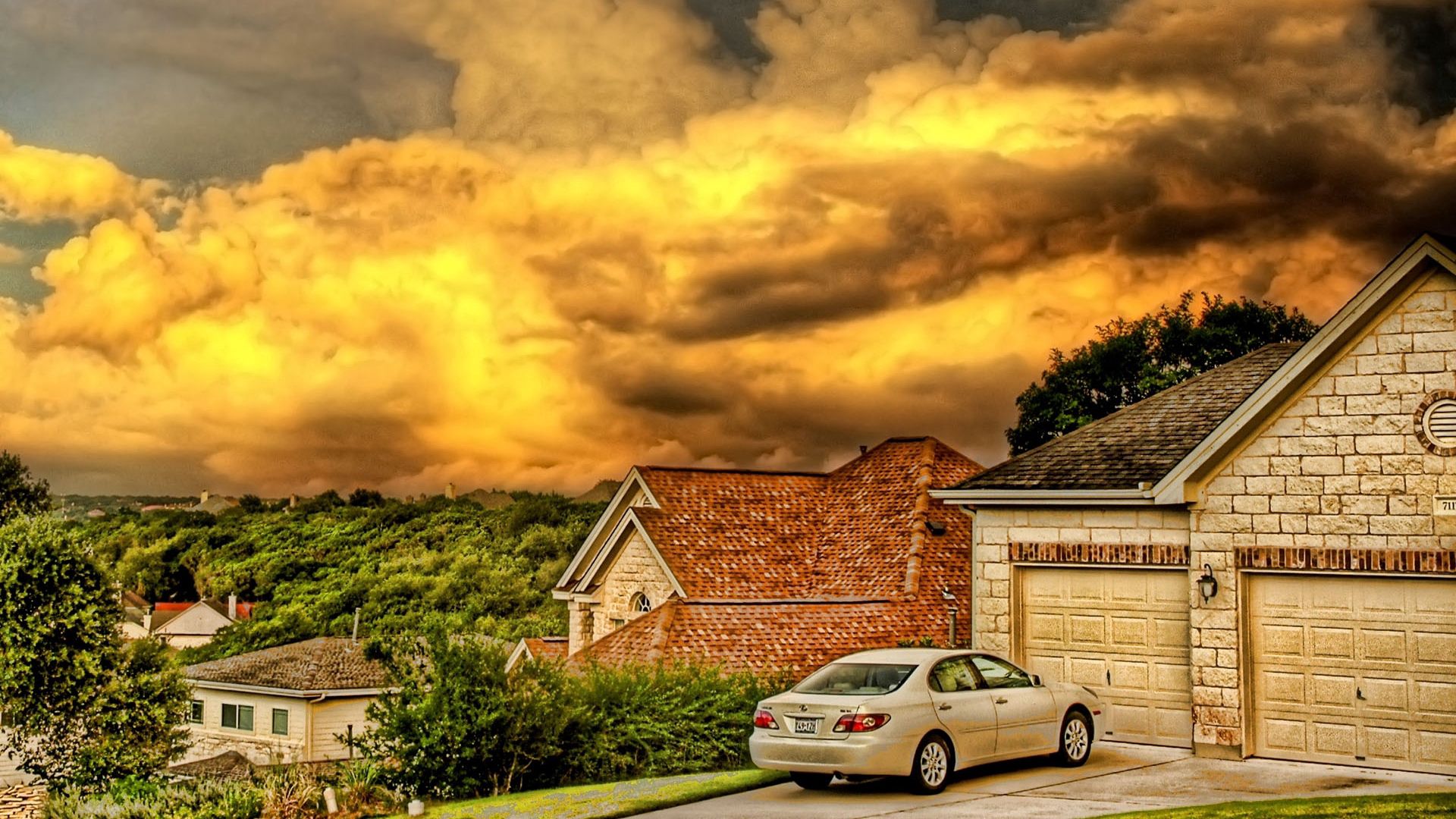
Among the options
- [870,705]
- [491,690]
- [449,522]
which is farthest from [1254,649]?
[449,522]

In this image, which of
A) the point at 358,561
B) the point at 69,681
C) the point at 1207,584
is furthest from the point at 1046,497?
the point at 358,561

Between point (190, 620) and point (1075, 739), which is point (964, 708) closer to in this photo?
point (1075, 739)

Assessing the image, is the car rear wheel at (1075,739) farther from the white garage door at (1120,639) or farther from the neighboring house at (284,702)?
the neighboring house at (284,702)

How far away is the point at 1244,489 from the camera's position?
18.7 meters

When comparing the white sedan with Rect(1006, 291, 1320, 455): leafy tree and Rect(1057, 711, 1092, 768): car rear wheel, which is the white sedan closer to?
Rect(1057, 711, 1092, 768): car rear wheel

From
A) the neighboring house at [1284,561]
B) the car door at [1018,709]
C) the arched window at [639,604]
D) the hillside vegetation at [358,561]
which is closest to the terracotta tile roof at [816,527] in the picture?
the arched window at [639,604]

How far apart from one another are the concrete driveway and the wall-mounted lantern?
2153mm

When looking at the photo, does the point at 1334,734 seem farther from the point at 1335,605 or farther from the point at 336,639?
the point at 336,639

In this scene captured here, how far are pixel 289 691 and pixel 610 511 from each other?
25564mm

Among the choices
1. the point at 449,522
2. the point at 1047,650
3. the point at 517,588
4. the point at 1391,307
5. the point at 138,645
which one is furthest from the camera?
the point at 449,522

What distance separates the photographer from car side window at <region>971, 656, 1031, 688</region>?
16672 mm

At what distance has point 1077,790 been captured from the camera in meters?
15.9

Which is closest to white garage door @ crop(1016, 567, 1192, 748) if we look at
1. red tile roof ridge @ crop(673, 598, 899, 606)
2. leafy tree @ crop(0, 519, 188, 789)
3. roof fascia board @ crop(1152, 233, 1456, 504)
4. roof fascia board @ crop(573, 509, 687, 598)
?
roof fascia board @ crop(1152, 233, 1456, 504)

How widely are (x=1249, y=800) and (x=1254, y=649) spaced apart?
3874 mm
